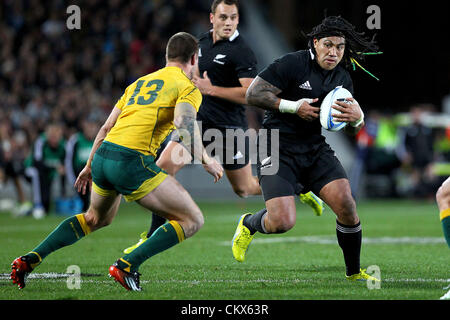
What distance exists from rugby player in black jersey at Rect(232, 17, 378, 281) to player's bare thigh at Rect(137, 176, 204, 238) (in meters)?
1.00

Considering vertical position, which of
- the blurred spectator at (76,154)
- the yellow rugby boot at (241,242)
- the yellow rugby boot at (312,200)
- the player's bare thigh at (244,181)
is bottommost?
the blurred spectator at (76,154)

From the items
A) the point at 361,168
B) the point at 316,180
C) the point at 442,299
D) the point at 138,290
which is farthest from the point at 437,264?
the point at 361,168

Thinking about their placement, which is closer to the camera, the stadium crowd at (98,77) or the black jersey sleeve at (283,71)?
the black jersey sleeve at (283,71)

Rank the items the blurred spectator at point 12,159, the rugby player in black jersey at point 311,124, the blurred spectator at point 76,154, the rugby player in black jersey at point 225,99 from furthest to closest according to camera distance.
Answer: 1. the blurred spectator at point 12,159
2. the blurred spectator at point 76,154
3. the rugby player in black jersey at point 225,99
4. the rugby player in black jersey at point 311,124

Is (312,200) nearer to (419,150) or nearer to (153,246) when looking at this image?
(153,246)

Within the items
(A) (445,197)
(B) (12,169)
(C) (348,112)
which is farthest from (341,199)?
(B) (12,169)

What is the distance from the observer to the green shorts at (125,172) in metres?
6.04

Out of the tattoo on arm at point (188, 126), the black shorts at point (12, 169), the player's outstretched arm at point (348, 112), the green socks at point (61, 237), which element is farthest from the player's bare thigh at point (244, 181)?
the black shorts at point (12, 169)

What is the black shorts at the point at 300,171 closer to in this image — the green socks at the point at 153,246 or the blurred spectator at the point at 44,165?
the green socks at the point at 153,246

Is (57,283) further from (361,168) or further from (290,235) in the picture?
(361,168)

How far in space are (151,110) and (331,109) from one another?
5.16ft

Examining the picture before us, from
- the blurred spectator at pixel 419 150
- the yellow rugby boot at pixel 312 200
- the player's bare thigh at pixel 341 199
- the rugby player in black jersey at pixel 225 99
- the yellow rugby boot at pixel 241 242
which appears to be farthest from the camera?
the blurred spectator at pixel 419 150

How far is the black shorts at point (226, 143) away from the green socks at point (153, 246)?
292 cm

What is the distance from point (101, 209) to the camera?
6375mm
